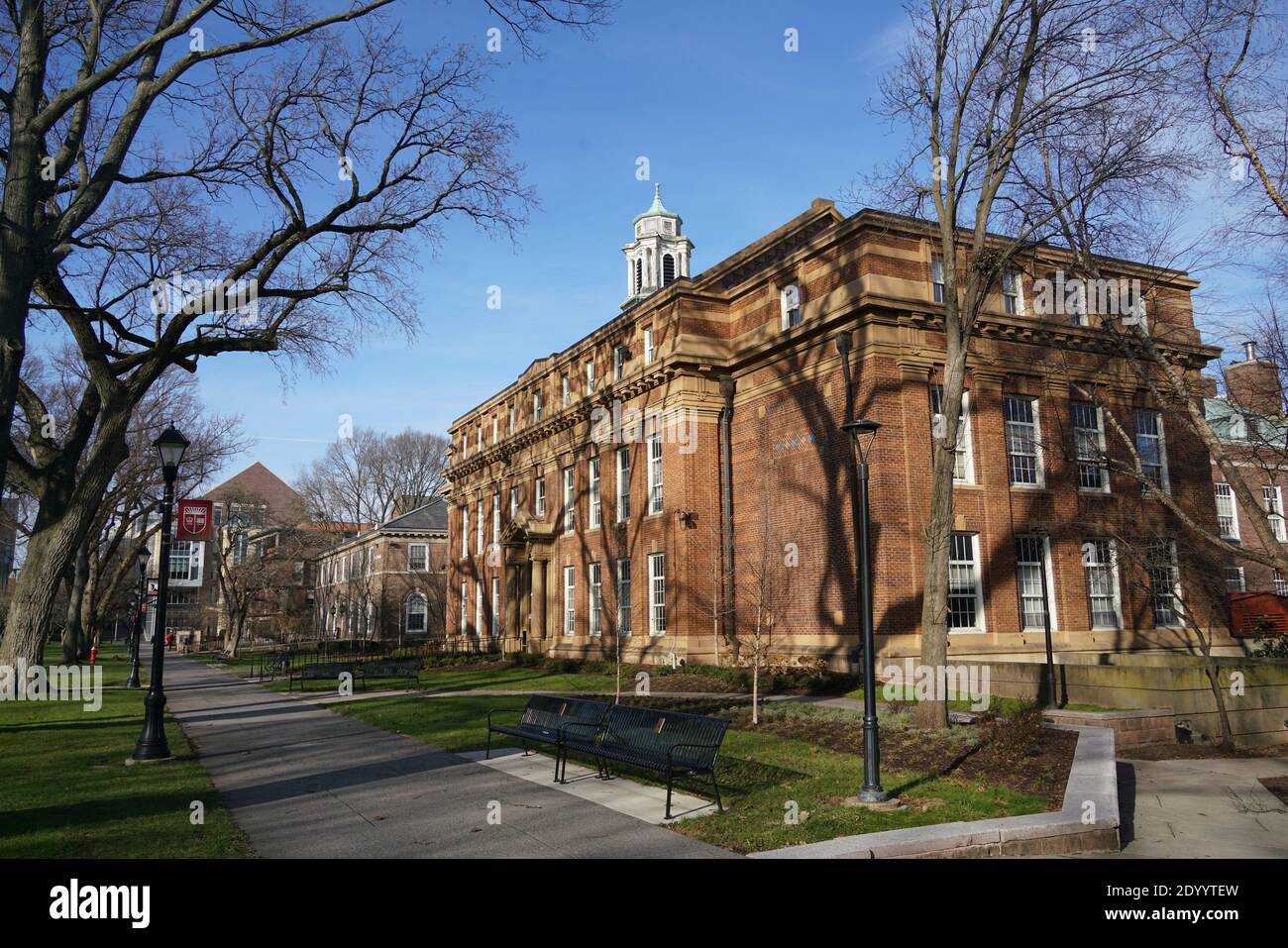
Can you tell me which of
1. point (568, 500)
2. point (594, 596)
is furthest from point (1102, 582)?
point (568, 500)

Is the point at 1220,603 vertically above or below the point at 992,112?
below

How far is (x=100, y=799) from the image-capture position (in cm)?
986

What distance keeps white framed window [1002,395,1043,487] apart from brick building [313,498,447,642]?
4261 cm

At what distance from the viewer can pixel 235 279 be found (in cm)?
1783

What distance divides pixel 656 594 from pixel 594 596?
509 centimetres

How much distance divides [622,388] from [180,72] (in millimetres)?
18925

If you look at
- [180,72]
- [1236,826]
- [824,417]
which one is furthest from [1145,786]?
[180,72]

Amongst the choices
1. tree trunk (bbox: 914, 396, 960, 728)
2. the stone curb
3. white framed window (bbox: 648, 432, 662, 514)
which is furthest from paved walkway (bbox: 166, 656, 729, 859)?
white framed window (bbox: 648, 432, 662, 514)

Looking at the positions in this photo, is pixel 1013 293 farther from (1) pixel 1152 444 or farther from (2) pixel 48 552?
(2) pixel 48 552

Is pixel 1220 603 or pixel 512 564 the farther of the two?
pixel 512 564

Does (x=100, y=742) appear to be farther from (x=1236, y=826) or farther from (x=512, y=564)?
(x=512, y=564)

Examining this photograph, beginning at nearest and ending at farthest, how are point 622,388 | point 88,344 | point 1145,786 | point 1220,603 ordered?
Answer: point 1145,786 → point 88,344 → point 1220,603 → point 622,388

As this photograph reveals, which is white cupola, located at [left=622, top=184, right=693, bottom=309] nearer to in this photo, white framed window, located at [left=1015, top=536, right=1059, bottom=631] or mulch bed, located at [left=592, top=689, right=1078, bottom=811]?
white framed window, located at [left=1015, top=536, right=1059, bottom=631]

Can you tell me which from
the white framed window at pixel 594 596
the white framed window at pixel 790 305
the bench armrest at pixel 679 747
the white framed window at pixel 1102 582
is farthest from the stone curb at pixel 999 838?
the white framed window at pixel 594 596
